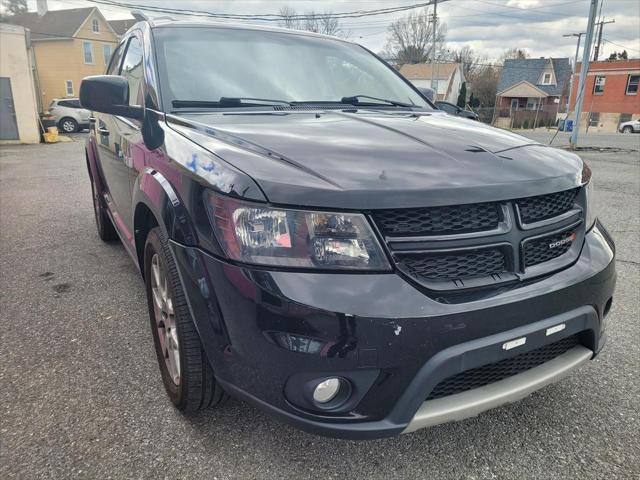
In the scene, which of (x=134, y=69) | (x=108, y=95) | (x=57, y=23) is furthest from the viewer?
(x=57, y=23)

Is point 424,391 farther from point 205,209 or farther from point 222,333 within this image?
point 205,209

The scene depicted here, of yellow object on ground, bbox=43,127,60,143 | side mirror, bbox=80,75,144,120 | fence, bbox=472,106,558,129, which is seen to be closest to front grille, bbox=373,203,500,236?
side mirror, bbox=80,75,144,120

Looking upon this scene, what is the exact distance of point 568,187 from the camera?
1.91 metres

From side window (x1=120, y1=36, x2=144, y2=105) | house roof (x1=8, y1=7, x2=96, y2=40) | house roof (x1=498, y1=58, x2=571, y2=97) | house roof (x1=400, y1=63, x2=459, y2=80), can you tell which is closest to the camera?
side window (x1=120, y1=36, x2=144, y2=105)

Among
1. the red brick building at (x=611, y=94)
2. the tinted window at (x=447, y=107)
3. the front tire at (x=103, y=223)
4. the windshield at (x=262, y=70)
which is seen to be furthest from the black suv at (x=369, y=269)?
the red brick building at (x=611, y=94)

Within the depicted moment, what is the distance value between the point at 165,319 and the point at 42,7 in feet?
148

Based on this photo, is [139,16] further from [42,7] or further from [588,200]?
[42,7]

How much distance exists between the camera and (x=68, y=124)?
22891 millimetres

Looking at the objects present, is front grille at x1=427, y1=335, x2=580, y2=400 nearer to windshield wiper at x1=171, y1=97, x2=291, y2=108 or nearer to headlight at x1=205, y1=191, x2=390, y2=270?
headlight at x1=205, y1=191, x2=390, y2=270

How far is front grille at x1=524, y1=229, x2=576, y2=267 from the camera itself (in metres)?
1.76

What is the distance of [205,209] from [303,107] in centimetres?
120

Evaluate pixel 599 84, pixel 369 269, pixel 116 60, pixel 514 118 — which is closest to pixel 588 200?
pixel 369 269

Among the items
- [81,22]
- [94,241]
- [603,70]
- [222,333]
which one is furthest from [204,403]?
[603,70]

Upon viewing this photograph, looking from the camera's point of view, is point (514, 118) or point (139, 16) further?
point (514, 118)
